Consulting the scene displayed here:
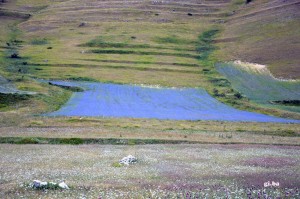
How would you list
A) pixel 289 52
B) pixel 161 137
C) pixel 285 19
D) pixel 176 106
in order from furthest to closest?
pixel 285 19 → pixel 289 52 → pixel 176 106 → pixel 161 137

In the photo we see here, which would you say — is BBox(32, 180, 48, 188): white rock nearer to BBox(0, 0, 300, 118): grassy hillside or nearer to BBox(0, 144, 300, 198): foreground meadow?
BBox(0, 144, 300, 198): foreground meadow

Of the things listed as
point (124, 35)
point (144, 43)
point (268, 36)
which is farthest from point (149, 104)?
point (124, 35)

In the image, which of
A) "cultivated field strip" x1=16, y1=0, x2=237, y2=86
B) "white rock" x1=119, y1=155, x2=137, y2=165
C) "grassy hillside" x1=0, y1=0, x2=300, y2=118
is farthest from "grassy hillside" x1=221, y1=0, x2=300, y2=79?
"white rock" x1=119, y1=155, x2=137, y2=165

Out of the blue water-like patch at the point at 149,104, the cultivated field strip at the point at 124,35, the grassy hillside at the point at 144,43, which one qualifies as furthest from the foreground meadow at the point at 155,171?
the cultivated field strip at the point at 124,35

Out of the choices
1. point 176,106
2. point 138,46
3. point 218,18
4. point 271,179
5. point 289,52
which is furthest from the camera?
point 218,18

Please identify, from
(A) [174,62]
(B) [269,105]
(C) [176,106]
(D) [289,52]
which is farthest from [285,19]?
(C) [176,106]

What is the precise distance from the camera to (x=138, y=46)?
439ft

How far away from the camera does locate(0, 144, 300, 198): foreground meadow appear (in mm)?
24328

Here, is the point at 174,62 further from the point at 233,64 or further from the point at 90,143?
the point at 90,143

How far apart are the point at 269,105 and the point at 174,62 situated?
4581 cm

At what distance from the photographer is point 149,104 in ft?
241

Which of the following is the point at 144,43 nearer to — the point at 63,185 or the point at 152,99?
the point at 152,99

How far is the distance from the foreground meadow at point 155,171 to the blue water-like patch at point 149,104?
21862 mm

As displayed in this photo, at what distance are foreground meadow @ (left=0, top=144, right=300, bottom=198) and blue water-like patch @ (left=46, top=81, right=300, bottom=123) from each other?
2186 cm
